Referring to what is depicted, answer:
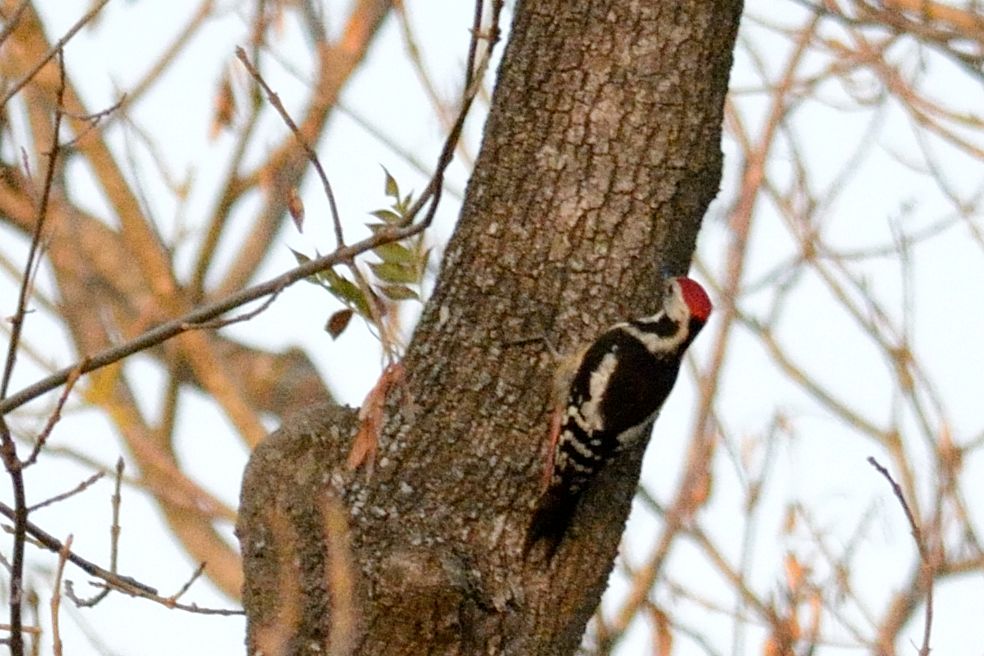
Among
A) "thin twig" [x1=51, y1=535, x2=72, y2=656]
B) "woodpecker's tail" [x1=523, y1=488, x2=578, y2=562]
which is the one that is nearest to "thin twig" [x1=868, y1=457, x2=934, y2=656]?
"woodpecker's tail" [x1=523, y1=488, x2=578, y2=562]

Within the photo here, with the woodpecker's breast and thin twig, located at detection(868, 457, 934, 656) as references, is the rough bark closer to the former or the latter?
the woodpecker's breast

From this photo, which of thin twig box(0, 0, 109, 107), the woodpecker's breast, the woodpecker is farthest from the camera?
the woodpecker's breast

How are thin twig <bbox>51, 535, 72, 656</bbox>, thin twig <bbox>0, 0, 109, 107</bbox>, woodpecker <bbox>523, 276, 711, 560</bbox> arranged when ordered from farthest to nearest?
woodpecker <bbox>523, 276, 711, 560</bbox> → thin twig <bbox>0, 0, 109, 107</bbox> → thin twig <bbox>51, 535, 72, 656</bbox>

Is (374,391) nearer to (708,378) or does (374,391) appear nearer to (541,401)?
(541,401)

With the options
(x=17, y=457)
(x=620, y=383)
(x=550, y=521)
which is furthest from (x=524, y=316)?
(x=17, y=457)

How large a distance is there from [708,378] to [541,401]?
2751mm

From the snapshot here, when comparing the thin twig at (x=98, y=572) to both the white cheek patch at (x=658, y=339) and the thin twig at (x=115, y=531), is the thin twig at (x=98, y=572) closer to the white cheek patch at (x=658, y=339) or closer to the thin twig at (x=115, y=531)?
the thin twig at (x=115, y=531)

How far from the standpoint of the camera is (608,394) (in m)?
3.61

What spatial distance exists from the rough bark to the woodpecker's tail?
3 cm

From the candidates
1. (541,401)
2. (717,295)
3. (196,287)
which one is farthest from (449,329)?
(196,287)

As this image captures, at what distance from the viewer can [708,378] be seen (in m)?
5.66

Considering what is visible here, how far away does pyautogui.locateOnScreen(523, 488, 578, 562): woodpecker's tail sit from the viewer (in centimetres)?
286

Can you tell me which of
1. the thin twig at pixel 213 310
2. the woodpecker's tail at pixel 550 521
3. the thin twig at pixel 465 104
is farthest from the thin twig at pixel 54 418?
the woodpecker's tail at pixel 550 521

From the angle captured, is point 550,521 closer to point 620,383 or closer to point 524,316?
point 524,316
